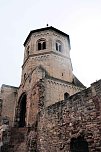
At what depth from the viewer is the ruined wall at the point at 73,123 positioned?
8.48m

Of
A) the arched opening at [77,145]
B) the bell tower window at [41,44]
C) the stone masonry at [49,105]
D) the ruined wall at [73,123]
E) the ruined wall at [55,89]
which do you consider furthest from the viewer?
the bell tower window at [41,44]

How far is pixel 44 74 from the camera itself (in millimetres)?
15641

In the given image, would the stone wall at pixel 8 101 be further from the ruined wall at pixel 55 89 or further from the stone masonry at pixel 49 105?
the ruined wall at pixel 55 89

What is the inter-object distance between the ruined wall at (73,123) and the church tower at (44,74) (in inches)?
91.5

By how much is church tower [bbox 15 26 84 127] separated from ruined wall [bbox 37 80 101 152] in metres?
2.32

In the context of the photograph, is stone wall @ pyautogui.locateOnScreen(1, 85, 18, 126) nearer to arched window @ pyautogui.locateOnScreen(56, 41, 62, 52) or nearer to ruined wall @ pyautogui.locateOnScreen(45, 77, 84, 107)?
ruined wall @ pyautogui.locateOnScreen(45, 77, 84, 107)

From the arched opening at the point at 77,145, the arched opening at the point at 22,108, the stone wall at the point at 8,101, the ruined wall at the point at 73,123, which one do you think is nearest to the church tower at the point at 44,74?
the arched opening at the point at 22,108

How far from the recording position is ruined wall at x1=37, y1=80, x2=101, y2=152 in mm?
8484

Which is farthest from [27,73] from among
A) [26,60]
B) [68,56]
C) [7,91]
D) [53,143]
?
[53,143]

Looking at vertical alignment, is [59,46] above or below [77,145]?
above

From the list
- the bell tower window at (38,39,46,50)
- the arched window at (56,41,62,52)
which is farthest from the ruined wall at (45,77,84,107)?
the bell tower window at (38,39,46,50)

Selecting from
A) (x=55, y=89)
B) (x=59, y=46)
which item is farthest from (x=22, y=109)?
(x=59, y=46)

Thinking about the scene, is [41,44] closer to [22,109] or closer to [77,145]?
[22,109]

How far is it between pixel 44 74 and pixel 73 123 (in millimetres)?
6616
